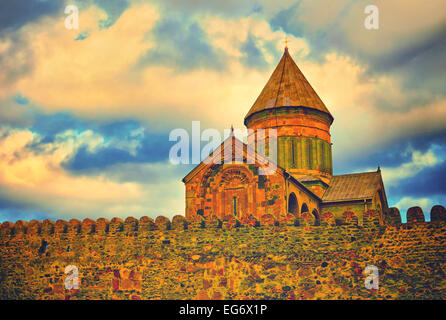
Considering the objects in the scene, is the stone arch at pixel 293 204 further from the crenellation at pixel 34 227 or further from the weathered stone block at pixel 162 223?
the crenellation at pixel 34 227

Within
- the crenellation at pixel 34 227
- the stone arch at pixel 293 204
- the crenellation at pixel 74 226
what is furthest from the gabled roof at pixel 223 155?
the crenellation at pixel 34 227

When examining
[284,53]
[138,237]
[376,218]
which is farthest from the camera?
[284,53]

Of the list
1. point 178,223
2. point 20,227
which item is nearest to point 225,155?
point 178,223

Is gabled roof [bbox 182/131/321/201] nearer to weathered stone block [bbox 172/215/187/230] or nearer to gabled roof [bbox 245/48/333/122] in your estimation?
weathered stone block [bbox 172/215/187/230]

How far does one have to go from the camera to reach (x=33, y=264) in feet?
47.6

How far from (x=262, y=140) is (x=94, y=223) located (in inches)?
468

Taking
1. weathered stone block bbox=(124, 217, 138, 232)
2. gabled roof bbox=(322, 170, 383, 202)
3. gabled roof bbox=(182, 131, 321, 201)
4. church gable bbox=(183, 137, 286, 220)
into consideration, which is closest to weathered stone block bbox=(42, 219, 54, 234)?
weathered stone block bbox=(124, 217, 138, 232)

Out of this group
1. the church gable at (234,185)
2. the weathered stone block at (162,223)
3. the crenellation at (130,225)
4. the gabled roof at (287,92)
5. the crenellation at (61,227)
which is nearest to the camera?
the weathered stone block at (162,223)

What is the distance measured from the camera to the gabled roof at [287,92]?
81.3 feet

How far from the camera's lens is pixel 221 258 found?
42.9 ft

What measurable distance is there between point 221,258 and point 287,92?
13939 mm
